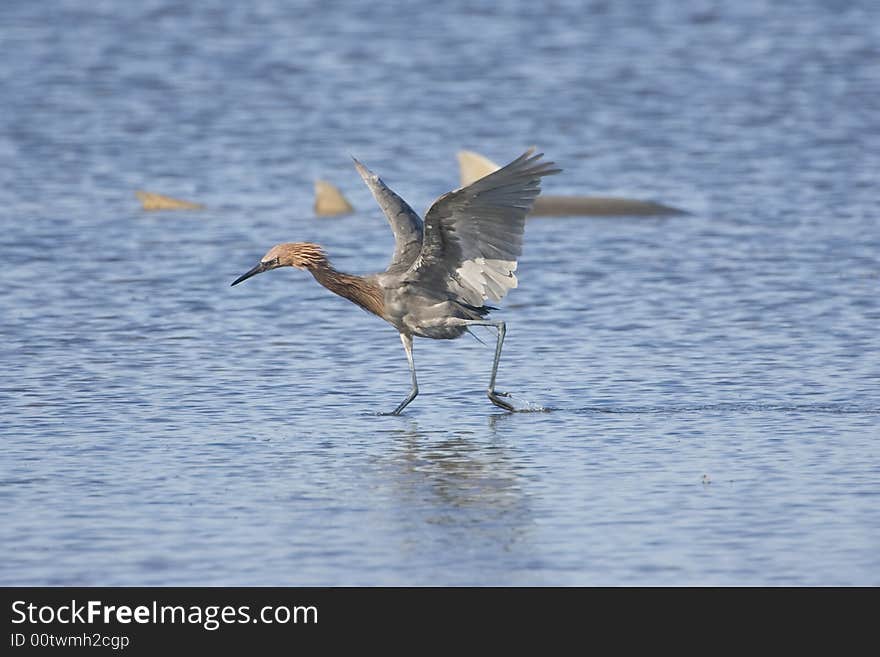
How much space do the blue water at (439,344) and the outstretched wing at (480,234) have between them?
2.51 ft

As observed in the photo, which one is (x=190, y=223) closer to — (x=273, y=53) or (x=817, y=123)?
(x=817, y=123)

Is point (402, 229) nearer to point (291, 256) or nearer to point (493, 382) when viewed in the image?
point (291, 256)

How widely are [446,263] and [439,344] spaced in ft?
7.43

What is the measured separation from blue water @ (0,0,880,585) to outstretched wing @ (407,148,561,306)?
766 mm

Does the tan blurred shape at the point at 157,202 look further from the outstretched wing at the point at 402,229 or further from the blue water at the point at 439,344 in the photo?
the outstretched wing at the point at 402,229

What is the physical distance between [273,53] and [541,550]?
2596 cm

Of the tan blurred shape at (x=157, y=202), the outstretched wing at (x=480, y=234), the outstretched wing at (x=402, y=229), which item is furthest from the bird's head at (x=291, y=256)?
the tan blurred shape at (x=157, y=202)

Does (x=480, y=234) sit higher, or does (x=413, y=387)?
(x=480, y=234)

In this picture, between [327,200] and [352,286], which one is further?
[327,200]

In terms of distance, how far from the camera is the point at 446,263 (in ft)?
38.3

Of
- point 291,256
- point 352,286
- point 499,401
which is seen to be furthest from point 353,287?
point 499,401

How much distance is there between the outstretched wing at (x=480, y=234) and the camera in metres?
11.1

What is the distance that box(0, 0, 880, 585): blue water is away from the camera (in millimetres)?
8484
